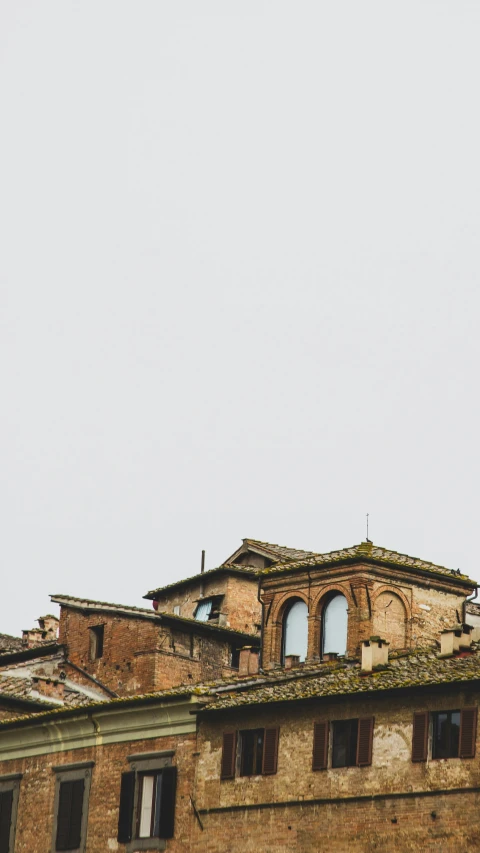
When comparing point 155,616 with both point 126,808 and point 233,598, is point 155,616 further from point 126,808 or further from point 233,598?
point 126,808

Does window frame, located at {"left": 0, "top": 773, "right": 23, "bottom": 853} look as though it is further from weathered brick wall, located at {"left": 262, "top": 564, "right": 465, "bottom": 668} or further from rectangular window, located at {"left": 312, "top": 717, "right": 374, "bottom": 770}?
weathered brick wall, located at {"left": 262, "top": 564, "right": 465, "bottom": 668}

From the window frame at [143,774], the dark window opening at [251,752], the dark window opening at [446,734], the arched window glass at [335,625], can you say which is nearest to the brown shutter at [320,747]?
the dark window opening at [251,752]

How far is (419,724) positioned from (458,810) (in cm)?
210

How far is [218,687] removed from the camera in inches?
1548

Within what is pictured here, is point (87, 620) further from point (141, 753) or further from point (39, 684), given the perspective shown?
point (141, 753)

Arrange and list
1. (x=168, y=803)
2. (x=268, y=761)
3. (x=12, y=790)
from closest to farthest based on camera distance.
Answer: (x=268, y=761) < (x=168, y=803) < (x=12, y=790)

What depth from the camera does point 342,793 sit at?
35344 mm

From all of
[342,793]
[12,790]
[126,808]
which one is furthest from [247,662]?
[342,793]

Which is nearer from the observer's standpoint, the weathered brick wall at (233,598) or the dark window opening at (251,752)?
the dark window opening at (251,752)

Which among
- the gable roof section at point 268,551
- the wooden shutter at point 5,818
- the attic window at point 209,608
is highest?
the gable roof section at point 268,551

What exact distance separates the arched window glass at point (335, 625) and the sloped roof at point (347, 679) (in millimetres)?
9312

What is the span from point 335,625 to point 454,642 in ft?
43.7

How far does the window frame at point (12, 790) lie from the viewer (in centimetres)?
4122

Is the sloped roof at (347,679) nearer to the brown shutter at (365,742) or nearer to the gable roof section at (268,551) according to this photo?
the brown shutter at (365,742)
